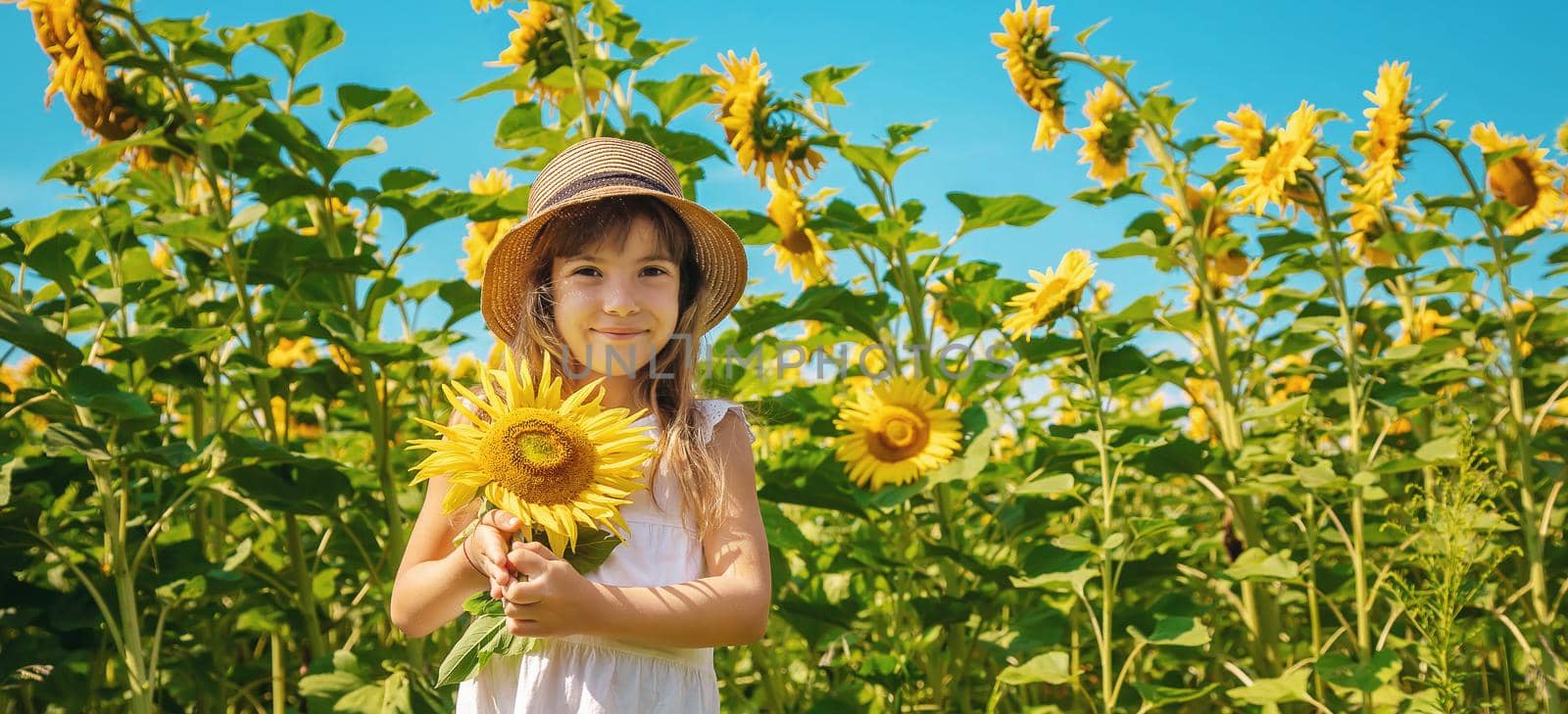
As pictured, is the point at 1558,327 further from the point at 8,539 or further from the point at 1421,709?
the point at 8,539

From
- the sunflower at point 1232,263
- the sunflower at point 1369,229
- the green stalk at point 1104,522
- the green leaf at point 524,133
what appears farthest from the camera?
the sunflower at point 1232,263

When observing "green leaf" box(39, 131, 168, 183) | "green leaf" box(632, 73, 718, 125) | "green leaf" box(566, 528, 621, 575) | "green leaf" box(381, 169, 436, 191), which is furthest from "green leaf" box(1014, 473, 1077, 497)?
"green leaf" box(39, 131, 168, 183)

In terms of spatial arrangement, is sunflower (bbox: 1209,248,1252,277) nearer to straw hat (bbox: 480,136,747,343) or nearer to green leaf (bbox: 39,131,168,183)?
straw hat (bbox: 480,136,747,343)

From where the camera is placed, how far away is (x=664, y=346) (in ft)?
4.83

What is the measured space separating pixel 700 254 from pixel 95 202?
1.50 metres

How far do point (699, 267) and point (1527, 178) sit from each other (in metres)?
2.40

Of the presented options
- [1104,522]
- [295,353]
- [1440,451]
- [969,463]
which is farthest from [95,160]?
[1440,451]

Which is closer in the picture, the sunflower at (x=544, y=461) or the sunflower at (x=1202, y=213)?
the sunflower at (x=544, y=461)

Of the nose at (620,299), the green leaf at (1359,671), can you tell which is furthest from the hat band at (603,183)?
the green leaf at (1359,671)

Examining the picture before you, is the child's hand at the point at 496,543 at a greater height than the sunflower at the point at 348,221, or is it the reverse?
the sunflower at the point at 348,221

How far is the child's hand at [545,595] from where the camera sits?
3.44ft

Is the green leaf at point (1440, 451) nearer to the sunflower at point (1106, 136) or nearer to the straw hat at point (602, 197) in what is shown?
the sunflower at point (1106, 136)

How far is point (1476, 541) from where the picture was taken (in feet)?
7.88

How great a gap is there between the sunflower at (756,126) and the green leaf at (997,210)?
30 cm
